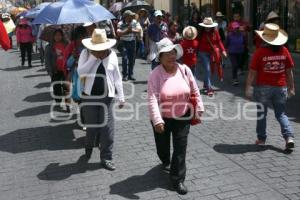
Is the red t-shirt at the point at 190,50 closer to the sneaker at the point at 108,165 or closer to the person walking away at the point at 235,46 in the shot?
the person walking away at the point at 235,46

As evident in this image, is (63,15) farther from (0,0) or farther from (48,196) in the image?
(0,0)

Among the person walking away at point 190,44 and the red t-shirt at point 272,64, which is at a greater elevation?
the red t-shirt at point 272,64

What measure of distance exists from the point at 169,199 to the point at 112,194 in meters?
0.62

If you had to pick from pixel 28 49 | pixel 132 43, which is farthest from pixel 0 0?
pixel 132 43

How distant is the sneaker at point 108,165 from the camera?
610 cm

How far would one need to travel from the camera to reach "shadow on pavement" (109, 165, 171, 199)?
5.38 metres

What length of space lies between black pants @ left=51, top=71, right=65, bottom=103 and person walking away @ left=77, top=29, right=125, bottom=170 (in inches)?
129

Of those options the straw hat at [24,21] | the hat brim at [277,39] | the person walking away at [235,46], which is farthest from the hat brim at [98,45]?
the straw hat at [24,21]

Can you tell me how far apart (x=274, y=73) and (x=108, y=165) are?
7.94 feet

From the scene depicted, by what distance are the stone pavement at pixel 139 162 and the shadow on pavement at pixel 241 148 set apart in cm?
1

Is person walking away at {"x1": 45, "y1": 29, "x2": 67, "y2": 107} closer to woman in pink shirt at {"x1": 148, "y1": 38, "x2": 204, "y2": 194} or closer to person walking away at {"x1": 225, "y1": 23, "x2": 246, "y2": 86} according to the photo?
woman in pink shirt at {"x1": 148, "y1": 38, "x2": 204, "y2": 194}

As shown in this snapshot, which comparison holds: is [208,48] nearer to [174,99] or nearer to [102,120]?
[102,120]

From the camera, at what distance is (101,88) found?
6.14 metres

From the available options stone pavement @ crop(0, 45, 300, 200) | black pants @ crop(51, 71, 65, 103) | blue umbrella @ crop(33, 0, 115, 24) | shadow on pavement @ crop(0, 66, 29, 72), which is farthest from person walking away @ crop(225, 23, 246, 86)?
shadow on pavement @ crop(0, 66, 29, 72)
